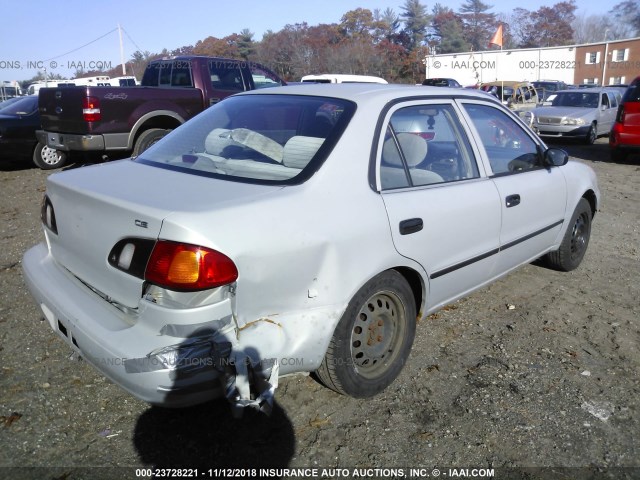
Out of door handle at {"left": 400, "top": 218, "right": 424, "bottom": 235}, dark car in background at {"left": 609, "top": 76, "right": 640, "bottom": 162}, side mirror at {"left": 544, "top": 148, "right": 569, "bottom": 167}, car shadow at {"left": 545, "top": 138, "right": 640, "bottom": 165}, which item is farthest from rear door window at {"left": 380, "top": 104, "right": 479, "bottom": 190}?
dark car in background at {"left": 609, "top": 76, "right": 640, "bottom": 162}

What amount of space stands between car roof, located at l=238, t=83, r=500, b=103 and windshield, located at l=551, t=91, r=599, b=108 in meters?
13.6

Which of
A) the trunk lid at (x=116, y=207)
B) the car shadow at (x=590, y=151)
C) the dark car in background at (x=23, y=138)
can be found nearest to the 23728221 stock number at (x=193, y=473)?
the trunk lid at (x=116, y=207)

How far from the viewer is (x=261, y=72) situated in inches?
397

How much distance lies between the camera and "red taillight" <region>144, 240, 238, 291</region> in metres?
2.08

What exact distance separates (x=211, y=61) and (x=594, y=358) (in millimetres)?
7865

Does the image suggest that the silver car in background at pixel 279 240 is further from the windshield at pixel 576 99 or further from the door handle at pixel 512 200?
the windshield at pixel 576 99

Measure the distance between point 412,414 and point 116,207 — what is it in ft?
5.88

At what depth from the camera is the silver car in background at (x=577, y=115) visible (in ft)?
46.4

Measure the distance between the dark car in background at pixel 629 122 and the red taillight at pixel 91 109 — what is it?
9.72m

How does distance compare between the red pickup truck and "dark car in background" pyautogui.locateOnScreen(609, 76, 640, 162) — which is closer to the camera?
the red pickup truck

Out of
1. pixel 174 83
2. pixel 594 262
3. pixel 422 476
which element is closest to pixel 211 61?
pixel 174 83

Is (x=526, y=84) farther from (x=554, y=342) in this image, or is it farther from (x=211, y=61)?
(x=554, y=342)

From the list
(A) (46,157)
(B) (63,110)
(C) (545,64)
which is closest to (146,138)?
(B) (63,110)

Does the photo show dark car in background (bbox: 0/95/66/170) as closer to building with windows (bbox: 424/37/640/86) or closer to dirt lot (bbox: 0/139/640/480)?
dirt lot (bbox: 0/139/640/480)
